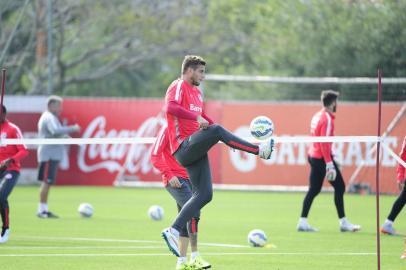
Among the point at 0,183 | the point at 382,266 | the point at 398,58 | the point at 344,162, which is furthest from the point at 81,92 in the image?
the point at 382,266

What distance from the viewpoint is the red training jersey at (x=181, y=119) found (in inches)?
469

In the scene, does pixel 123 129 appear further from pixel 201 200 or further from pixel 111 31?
pixel 201 200

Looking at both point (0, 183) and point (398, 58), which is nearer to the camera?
point (0, 183)

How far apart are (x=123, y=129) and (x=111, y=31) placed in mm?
12685

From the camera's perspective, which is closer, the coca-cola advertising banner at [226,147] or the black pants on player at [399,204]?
the black pants on player at [399,204]

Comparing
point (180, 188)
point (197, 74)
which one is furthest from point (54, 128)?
point (197, 74)

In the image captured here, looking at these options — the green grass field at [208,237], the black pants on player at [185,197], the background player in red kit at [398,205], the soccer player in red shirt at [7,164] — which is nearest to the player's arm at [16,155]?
the soccer player in red shirt at [7,164]

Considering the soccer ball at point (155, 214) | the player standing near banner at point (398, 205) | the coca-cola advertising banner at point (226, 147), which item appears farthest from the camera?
the coca-cola advertising banner at point (226, 147)

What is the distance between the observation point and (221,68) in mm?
50469

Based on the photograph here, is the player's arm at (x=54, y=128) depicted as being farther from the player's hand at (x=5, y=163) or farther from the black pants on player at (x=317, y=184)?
the black pants on player at (x=317, y=184)

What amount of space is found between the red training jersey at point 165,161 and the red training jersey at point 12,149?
3712mm

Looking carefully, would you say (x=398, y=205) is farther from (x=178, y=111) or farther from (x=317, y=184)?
(x=178, y=111)

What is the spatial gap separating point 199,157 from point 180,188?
94 centimetres

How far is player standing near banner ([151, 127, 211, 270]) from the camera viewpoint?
40.3 feet
